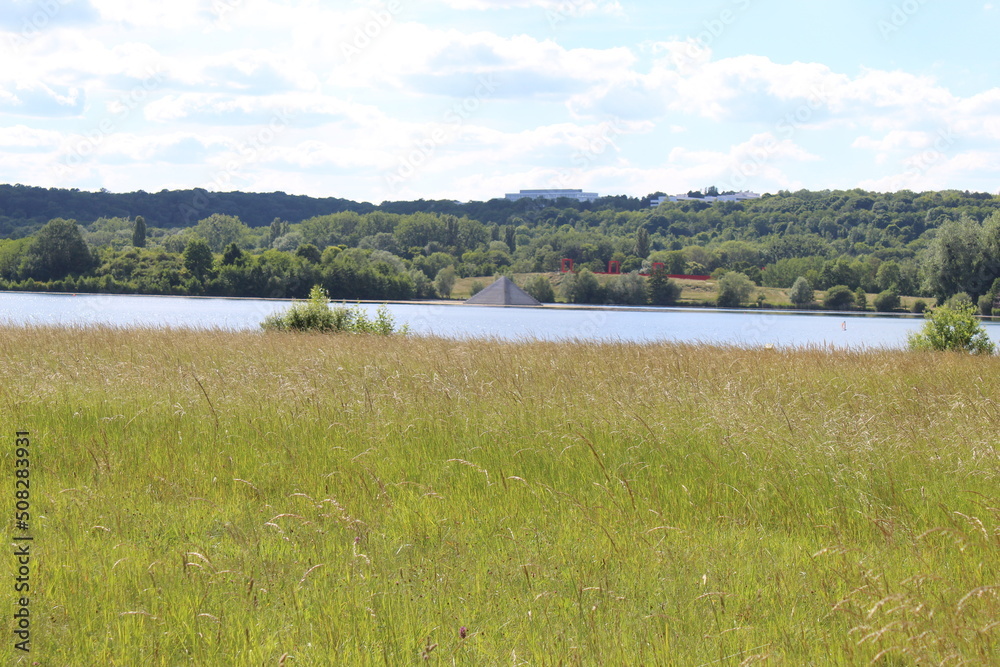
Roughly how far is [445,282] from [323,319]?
101 metres

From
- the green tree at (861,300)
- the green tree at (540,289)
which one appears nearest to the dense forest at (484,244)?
the green tree at (540,289)

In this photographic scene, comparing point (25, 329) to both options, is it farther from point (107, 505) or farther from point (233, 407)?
point (107, 505)

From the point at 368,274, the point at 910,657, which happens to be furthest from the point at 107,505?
the point at 368,274

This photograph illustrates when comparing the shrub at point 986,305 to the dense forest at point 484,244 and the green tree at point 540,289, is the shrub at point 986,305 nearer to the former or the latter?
the dense forest at point 484,244

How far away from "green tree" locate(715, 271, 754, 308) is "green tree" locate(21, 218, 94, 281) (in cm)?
8138

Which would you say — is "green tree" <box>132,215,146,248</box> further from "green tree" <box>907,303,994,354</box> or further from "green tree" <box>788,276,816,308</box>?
"green tree" <box>907,303,994,354</box>

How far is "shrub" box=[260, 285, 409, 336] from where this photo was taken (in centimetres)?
1881

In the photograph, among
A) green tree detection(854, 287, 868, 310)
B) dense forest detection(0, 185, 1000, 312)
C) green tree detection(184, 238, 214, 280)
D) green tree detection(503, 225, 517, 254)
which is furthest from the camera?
green tree detection(503, 225, 517, 254)

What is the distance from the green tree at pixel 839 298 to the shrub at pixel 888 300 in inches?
243

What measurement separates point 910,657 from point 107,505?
4.60 metres

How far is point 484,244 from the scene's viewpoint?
537 ft

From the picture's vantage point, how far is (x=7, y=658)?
3162 millimetres

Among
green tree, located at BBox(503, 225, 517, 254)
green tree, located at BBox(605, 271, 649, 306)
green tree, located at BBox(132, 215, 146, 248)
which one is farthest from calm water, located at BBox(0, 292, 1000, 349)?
green tree, located at BBox(503, 225, 517, 254)

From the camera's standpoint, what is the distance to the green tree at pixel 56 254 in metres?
89.4
